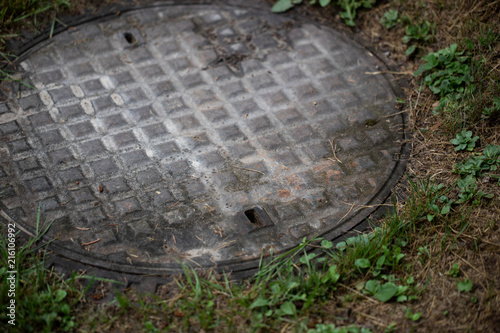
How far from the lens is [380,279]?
2.44 meters

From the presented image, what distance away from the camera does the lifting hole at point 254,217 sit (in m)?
2.68

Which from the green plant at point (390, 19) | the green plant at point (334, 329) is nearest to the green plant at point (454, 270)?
the green plant at point (334, 329)

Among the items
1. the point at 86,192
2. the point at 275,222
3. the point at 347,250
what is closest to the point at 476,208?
the point at 347,250

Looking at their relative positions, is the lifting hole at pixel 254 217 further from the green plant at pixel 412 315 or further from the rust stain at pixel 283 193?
the green plant at pixel 412 315

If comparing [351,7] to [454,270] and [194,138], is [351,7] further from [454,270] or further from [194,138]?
[454,270]

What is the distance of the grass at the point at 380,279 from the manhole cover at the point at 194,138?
0.15m

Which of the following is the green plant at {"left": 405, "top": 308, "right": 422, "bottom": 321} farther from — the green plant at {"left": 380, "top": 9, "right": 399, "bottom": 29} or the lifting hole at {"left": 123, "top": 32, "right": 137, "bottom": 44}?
the lifting hole at {"left": 123, "top": 32, "right": 137, "bottom": 44}

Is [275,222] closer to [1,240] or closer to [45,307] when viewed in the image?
[45,307]

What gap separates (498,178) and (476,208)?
0.23 meters

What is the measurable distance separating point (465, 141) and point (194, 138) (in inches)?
60.9

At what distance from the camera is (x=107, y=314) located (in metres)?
2.27

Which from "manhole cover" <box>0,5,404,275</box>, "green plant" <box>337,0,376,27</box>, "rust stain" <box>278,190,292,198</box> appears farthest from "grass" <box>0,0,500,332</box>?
"green plant" <box>337,0,376,27</box>

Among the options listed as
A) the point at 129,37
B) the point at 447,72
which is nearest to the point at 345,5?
the point at 447,72

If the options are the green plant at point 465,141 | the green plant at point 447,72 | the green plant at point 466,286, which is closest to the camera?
the green plant at point 466,286
